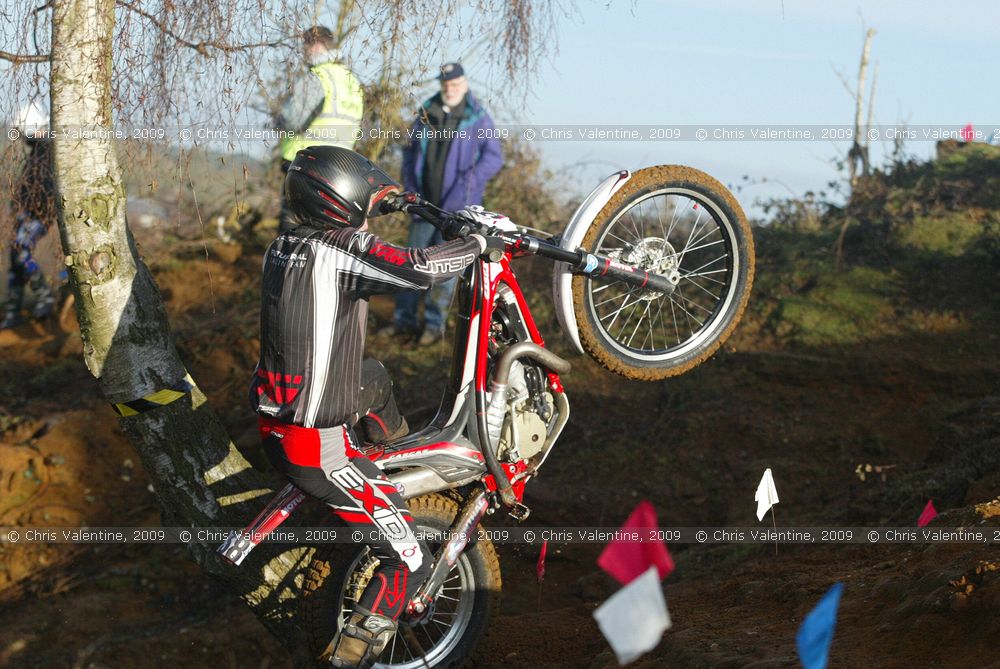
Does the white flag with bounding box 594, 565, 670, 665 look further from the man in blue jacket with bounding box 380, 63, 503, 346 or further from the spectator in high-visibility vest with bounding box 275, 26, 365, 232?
the man in blue jacket with bounding box 380, 63, 503, 346

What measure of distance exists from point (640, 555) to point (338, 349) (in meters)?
1.65

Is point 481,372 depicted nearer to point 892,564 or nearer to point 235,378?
point 892,564

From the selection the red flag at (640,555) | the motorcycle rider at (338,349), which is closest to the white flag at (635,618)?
the red flag at (640,555)

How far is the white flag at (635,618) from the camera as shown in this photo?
239 cm

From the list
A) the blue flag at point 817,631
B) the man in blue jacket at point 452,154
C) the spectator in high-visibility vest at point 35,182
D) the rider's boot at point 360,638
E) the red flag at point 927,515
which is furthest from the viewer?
the man in blue jacket at point 452,154

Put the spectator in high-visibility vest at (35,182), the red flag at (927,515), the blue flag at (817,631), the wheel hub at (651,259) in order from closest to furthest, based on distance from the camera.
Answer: the blue flag at (817,631)
the spectator in high-visibility vest at (35,182)
the wheel hub at (651,259)
the red flag at (927,515)

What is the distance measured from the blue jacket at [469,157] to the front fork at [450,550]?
4042 millimetres

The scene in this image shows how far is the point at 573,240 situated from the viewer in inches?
167

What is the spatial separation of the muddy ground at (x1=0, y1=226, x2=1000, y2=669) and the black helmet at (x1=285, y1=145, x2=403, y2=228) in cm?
67

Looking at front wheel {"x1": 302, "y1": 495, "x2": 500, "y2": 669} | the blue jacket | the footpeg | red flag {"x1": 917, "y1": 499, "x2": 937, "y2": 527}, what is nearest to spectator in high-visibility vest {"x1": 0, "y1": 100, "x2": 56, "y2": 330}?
front wheel {"x1": 302, "y1": 495, "x2": 500, "y2": 669}

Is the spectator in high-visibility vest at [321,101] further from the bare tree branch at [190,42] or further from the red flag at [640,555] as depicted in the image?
the red flag at [640,555]

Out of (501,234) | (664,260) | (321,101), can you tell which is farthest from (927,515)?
(321,101)

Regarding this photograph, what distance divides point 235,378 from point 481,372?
4.80 meters

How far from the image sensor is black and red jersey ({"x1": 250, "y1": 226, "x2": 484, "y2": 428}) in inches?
145
